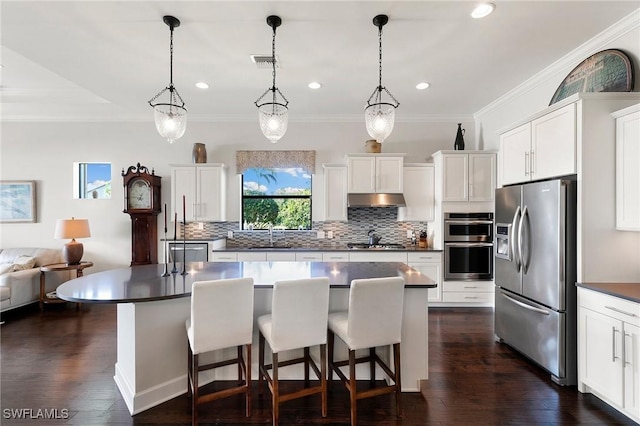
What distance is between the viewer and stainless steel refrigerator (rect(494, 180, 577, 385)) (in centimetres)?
254

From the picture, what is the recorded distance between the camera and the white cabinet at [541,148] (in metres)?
2.55

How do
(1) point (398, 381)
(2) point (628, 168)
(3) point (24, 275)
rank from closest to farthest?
(1) point (398, 381) → (2) point (628, 168) → (3) point (24, 275)

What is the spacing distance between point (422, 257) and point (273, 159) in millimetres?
2820

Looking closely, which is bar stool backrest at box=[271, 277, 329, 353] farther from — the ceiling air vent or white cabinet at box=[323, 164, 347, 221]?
white cabinet at box=[323, 164, 347, 221]

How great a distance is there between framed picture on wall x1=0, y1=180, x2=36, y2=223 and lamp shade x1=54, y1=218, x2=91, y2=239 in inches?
45.8

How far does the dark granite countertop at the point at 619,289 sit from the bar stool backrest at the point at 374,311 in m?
1.44

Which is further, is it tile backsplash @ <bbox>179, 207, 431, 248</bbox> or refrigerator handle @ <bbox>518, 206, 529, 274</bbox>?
tile backsplash @ <bbox>179, 207, 431, 248</bbox>

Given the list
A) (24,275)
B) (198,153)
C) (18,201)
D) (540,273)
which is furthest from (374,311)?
(18,201)

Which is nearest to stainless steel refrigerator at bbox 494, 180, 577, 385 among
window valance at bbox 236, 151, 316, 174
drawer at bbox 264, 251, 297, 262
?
drawer at bbox 264, 251, 297, 262

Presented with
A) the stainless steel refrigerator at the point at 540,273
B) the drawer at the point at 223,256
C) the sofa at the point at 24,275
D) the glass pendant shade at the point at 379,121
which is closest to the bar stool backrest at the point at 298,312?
the glass pendant shade at the point at 379,121

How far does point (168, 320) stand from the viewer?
2379mm

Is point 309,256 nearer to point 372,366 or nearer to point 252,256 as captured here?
point 252,256

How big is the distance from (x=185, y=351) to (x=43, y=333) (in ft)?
8.37

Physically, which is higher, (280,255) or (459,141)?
(459,141)
